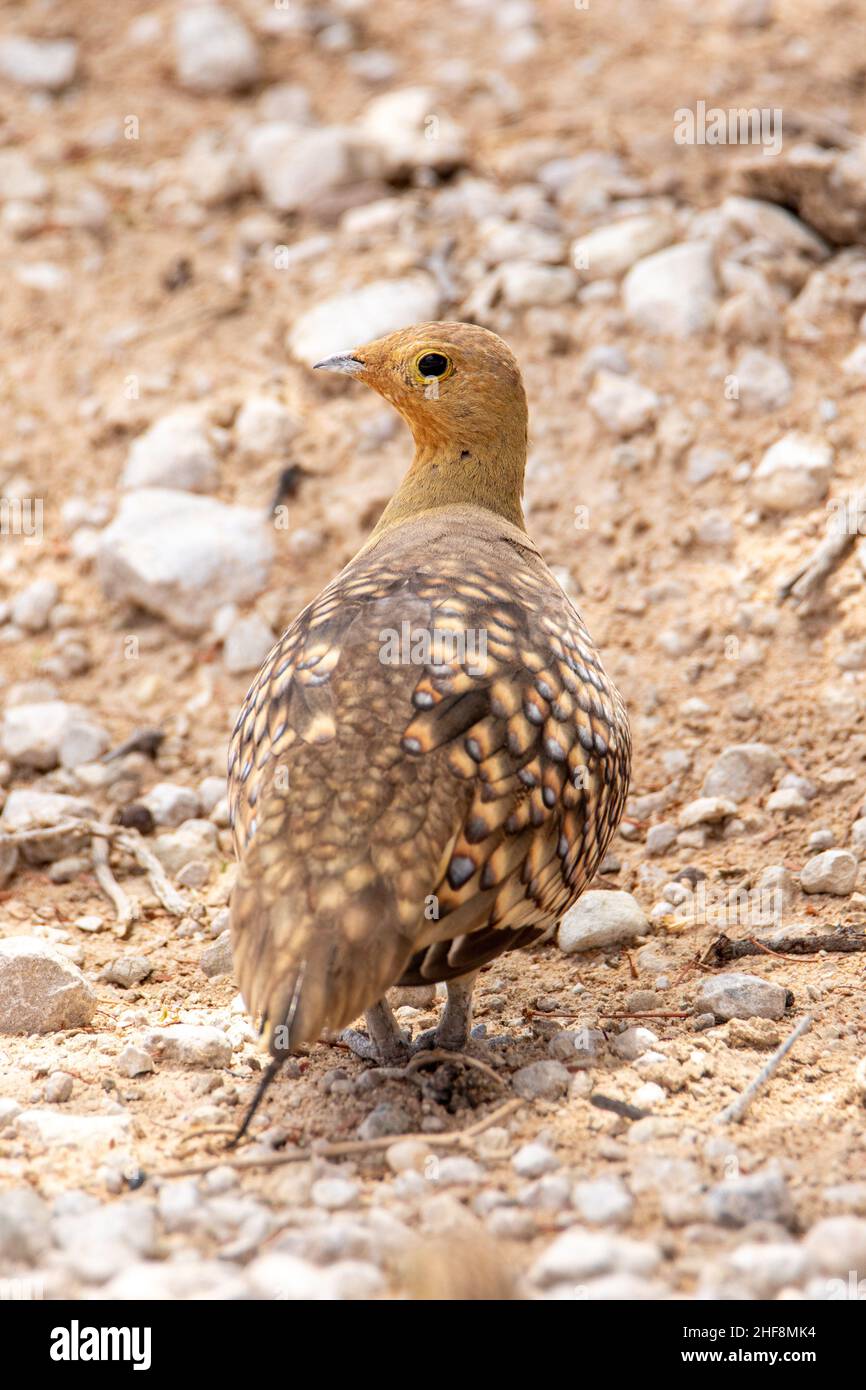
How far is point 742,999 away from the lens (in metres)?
3.82

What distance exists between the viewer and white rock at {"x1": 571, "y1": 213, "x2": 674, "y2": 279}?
21.0 feet

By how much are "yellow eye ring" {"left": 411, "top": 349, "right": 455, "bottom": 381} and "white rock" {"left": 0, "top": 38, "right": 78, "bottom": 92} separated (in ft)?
16.3

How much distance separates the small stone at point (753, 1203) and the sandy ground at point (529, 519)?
37 mm

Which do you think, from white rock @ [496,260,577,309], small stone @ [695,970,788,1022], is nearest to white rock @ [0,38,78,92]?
white rock @ [496,260,577,309]

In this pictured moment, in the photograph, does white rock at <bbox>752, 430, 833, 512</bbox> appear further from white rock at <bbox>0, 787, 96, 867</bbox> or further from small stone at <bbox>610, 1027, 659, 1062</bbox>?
white rock at <bbox>0, 787, 96, 867</bbox>

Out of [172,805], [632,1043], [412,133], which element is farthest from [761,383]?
[632,1043]

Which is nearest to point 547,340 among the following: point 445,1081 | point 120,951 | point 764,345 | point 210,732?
point 764,345

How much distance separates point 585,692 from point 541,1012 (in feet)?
3.01

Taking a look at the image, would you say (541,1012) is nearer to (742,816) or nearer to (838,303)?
(742,816)

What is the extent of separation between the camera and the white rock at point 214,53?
26.3ft

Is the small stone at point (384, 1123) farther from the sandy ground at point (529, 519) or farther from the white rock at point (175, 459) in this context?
the white rock at point (175, 459)

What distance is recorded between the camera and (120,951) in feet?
15.0

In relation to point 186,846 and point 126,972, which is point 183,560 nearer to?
point 186,846

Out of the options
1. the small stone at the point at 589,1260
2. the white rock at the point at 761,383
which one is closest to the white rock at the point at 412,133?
the white rock at the point at 761,383
